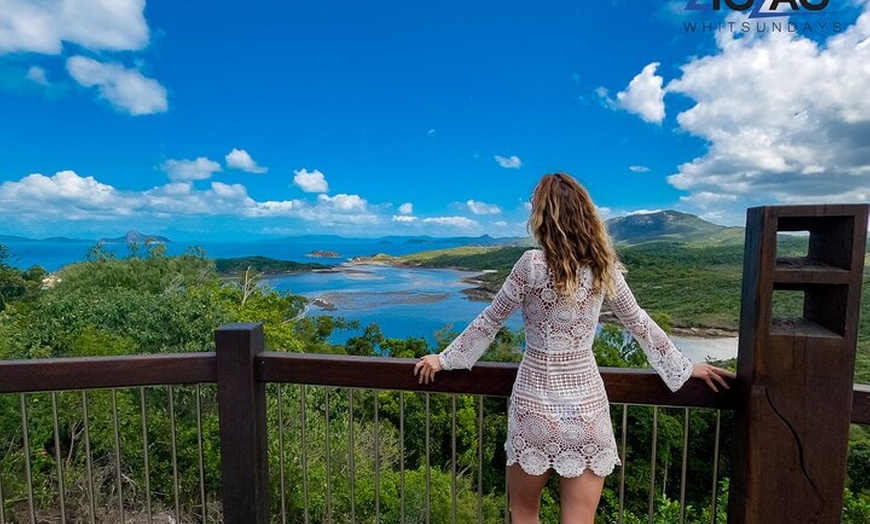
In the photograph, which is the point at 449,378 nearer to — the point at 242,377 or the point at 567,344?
the point at 567,344

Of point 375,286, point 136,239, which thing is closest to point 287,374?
point 136,239

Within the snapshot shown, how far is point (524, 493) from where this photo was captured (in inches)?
51.1

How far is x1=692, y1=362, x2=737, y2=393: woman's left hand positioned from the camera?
4.12 feet

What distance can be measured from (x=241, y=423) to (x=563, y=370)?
972 millimetres

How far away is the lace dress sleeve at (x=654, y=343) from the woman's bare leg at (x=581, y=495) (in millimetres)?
327

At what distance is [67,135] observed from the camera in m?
22.2

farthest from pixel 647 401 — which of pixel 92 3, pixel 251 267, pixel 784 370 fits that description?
pixel 251 267

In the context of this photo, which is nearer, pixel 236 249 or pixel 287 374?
pixel 287 374

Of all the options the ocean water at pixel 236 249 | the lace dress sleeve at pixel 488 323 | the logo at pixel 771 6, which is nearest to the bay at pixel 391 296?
the ocean water at pixel 236 249

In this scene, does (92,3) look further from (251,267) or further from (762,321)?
(762,321)

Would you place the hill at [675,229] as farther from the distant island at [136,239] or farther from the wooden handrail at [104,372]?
the distant island at [136,239]

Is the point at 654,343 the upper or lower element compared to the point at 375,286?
upper

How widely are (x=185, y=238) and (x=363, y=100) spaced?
17.0 metres

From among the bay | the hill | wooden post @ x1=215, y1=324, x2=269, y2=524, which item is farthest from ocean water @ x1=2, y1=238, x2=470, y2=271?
wooden post @ x1=215, y1=324, x2=269, y2=524
